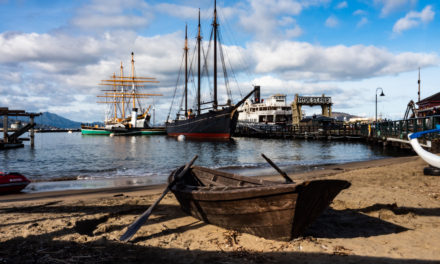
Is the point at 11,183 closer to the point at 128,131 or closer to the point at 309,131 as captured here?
the point at 309,131

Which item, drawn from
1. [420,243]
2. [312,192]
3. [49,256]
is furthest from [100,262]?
[420,243]

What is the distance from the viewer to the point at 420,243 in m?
4.72

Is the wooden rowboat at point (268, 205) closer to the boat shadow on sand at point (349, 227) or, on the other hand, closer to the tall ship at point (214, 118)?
the boat shadow on sand at point (349, 227)

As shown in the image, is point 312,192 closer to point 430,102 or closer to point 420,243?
point 420,243

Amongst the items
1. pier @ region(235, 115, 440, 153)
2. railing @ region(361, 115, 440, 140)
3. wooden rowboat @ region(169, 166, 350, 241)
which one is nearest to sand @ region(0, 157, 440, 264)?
wooden rowboat @ region(169, 166, 350, 241)

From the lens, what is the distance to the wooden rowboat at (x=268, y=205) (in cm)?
427

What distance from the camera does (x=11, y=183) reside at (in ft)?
33.2

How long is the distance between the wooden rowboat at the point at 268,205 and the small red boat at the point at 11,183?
7.86 metres

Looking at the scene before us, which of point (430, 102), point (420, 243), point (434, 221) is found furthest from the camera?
point (430, 102)

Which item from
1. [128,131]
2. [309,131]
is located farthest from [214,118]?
[128,131]

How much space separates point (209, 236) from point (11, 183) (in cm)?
850

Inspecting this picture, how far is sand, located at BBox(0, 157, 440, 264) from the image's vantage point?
4449 millimetres

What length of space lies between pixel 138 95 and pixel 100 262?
9081 cm

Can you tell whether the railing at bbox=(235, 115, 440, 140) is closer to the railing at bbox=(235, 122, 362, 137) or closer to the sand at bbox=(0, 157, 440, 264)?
the railing at bbox=(235, 122, 362, 137)
